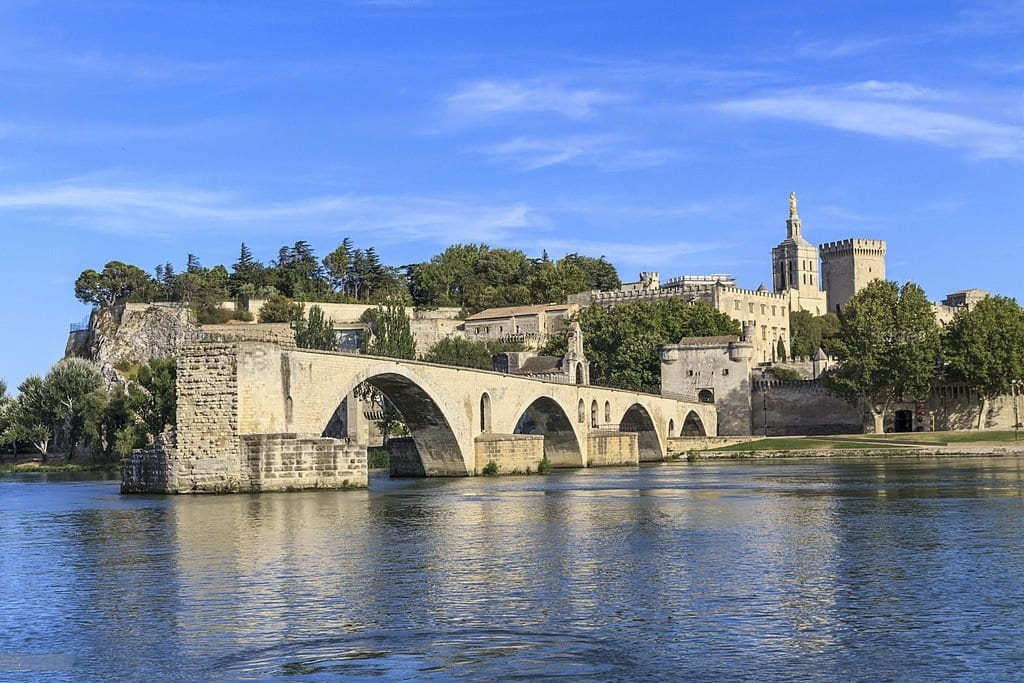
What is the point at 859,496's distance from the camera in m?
39.3

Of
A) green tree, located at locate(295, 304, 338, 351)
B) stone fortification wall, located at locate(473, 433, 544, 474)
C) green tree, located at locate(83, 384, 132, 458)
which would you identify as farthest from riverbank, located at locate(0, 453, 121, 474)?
stone fortification wall, located at locate(473, 433, 544, 474)

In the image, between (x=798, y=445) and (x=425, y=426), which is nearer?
(x=425, y=426)

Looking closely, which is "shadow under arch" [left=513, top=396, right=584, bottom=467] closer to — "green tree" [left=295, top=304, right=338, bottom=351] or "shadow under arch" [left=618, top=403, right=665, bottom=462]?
"shadow under arch" [left=618, top=403, right=665, bottom=462]

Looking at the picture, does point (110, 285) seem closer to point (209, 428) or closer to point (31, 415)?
point (31, 415)

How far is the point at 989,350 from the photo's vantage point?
297ft

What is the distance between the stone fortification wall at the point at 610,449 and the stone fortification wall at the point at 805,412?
28254mm

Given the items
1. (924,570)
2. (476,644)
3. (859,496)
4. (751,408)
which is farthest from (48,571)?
(751,408)

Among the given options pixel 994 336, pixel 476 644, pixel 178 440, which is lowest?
pixel 476 644

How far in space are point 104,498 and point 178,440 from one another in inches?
149

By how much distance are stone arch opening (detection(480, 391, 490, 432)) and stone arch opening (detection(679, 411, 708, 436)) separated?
138 ft

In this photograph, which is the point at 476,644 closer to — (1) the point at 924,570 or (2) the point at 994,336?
(1) the point at 924,570

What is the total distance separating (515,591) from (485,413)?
3996 cm

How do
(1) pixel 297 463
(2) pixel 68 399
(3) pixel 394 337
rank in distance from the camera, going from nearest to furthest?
(1) pixel 297 463 → (2) pixel 68 399 → (3) pixel 394 337

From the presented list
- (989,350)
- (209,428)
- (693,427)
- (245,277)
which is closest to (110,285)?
(245,277)
